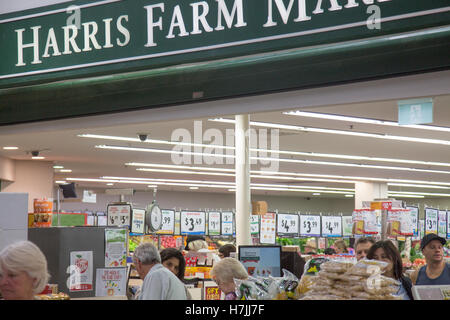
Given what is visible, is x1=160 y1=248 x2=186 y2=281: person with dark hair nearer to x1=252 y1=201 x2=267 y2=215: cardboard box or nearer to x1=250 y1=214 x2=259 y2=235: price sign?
x1=252 y1=201 x2=267 y2=215: cardboard box

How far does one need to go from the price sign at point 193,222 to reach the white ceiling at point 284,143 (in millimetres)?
1504

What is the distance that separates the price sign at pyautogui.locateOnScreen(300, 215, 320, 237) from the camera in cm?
1468

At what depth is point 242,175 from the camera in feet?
29.1

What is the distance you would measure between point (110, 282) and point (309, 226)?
29.5ft

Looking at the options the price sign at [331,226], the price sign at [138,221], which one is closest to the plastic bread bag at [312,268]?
the price sign at [138,221]

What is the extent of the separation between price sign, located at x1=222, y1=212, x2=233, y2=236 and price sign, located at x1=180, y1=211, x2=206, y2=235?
2.30 ft

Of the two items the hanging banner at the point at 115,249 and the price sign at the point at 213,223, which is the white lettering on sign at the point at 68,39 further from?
the price sign at the point at 213,223

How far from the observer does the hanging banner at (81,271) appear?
615 centimetres

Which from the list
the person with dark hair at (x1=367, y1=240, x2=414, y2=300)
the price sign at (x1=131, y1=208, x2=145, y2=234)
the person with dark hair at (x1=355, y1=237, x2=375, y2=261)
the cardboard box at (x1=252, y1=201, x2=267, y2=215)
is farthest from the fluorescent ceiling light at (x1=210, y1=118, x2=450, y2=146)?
the person with dark hair at (x1=367, y1=240, x2=414, y2=300)

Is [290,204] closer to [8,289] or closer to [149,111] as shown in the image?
[149,111]

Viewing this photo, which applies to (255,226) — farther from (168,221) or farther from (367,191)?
(367,191)

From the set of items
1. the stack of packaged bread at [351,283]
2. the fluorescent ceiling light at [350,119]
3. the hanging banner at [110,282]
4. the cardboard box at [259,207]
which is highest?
the fluorescent ceiling light at [350,119]

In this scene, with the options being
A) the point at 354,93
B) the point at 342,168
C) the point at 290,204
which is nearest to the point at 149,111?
the point at 354,93
